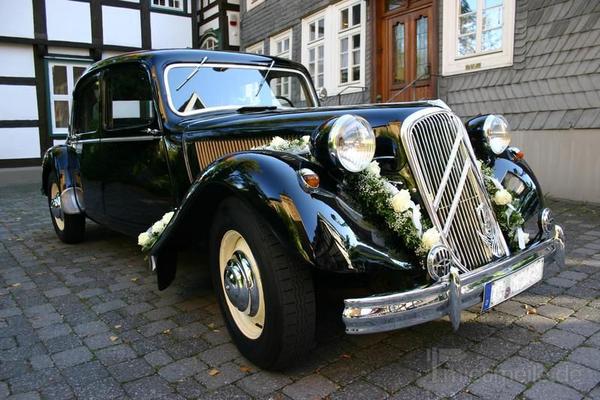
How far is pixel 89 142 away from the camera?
13.9 feet

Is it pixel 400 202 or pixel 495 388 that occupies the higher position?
pixel 400 202

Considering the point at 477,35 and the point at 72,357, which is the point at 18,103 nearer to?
the point at 477,35

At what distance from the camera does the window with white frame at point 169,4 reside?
49.6 feet

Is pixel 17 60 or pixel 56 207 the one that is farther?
pixel 17 60

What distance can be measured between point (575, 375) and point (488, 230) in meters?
0.76

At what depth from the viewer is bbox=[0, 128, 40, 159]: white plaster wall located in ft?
43.3

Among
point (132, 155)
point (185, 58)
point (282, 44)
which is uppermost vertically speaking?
point (282, 44)

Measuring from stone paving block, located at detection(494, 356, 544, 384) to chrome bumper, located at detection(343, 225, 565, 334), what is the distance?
0.39 m

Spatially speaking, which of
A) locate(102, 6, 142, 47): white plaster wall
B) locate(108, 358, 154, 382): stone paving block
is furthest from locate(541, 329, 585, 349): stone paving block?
locate(102, 6, 142, 47): white plaster wall

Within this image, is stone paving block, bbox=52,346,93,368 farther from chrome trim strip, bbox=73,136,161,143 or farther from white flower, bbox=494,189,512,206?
white flower, bbox=494,189,512,206

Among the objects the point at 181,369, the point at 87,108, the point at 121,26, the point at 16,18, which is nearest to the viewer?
the point at 181,369

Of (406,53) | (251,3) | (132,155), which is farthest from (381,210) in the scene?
(251,3)

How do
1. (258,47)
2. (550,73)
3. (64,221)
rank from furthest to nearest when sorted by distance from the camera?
(258,47) → (550,73) → (64,221)

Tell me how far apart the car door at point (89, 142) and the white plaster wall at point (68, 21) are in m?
10.5
